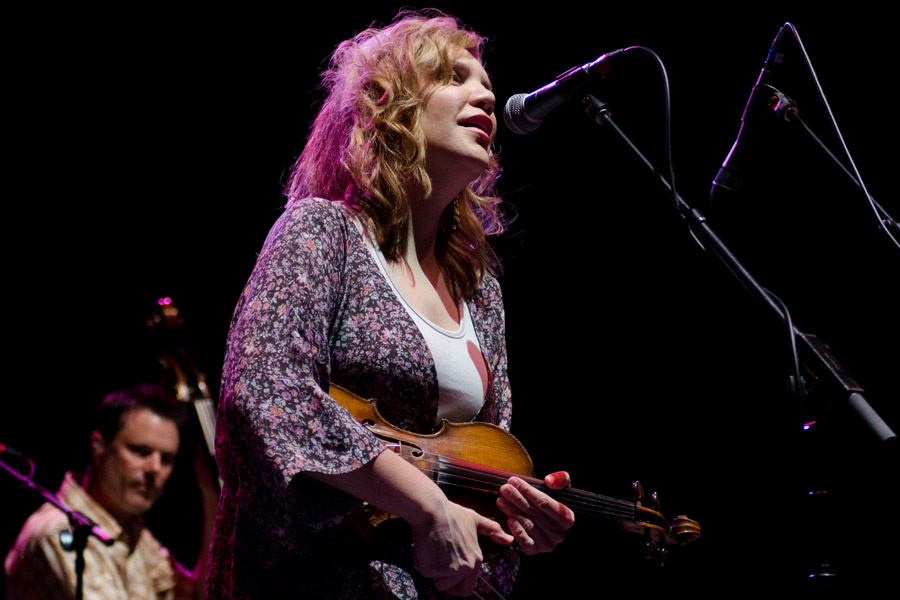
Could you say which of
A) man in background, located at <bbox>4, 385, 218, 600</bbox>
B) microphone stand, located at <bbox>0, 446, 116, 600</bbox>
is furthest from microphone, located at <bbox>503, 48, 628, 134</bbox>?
man in background, located at <bbox>4, 385, 218, 600</bbox>

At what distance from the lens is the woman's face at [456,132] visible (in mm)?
2209

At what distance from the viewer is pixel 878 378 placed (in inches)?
142

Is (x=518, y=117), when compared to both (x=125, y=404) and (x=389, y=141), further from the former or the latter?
(x=125, y=404)

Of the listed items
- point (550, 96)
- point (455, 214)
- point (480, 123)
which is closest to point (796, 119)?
point (550, 96)

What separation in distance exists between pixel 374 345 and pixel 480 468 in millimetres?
361

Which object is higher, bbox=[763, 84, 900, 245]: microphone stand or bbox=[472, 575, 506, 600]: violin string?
bbox=[763, 84, 900, 245]: microphone stand

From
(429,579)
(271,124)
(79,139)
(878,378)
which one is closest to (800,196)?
(878,378)

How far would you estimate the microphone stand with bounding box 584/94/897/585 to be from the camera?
4.92 feet

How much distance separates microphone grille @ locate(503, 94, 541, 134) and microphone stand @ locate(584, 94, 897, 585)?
170mm

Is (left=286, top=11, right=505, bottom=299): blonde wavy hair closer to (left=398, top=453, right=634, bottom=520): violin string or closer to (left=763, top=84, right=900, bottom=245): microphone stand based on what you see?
(left=398, top=453, right=634, bottom=520): violin string

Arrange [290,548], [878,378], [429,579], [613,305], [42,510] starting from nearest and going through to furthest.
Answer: [290,548], [429,579], [878,378], [42,510], [613,305]

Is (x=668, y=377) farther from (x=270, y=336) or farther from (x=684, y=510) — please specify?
(x=270, y=336)

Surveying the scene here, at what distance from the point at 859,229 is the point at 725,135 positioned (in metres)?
0.74

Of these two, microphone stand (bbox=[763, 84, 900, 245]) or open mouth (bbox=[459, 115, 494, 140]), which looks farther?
open mouth (bbox=[459, 115, 494, 140])
